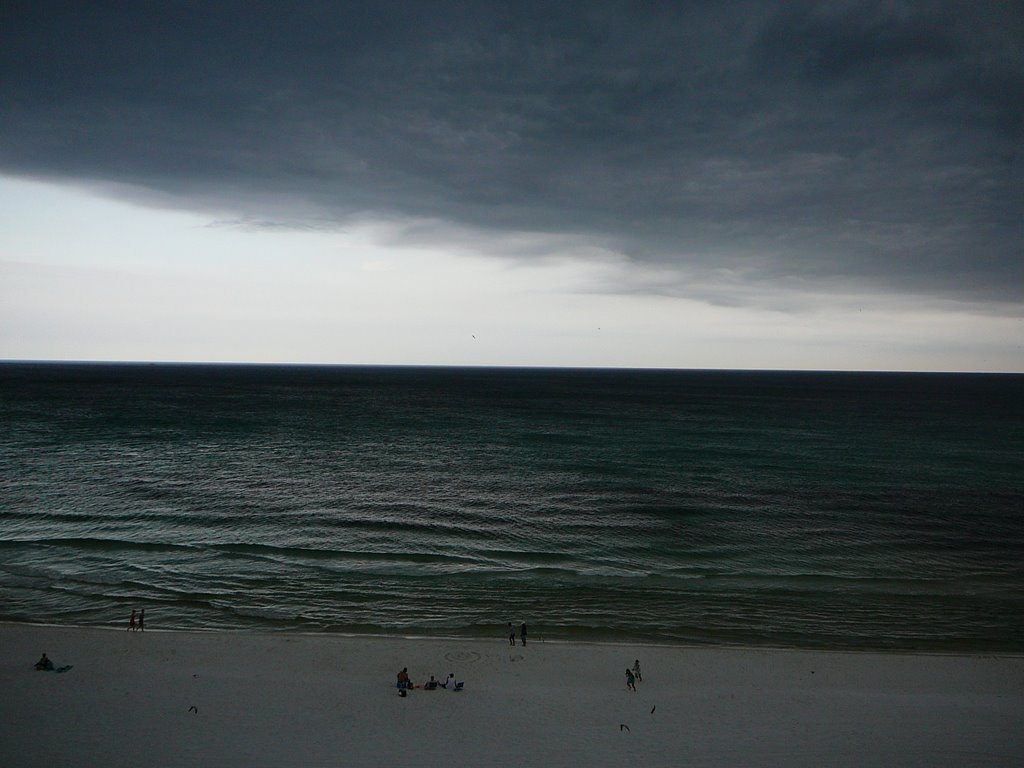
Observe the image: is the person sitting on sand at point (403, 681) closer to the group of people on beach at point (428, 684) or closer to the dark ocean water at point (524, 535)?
the group of people on beach at point (428, 684)

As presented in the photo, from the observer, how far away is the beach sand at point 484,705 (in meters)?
19.3

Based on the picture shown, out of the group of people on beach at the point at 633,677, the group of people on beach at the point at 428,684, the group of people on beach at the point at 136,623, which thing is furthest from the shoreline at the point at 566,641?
the group of people on beach at the point at 428,684

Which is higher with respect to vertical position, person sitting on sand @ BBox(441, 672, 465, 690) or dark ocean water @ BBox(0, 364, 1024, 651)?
dark ocean water @ BBox(0, 364, 1024, 651)

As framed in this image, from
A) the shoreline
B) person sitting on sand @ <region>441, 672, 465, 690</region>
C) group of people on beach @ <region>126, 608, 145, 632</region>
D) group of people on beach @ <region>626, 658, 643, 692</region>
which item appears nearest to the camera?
person sitting on sand @ <region>441, 672, 465, 690</region>

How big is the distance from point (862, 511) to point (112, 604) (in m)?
52.9

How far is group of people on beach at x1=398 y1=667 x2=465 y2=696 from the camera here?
22422 mm

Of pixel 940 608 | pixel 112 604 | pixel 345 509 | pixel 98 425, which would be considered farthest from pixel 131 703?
pixel 98 425

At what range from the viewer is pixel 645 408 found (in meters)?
140

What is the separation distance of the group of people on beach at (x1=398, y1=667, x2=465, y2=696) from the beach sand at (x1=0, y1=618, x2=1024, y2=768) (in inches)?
10.1

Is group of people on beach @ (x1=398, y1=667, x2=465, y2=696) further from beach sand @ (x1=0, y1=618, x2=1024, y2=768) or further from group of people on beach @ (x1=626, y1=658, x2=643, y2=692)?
group of people on beach @ (x1=626, y1=658, x2=643, y2=692)

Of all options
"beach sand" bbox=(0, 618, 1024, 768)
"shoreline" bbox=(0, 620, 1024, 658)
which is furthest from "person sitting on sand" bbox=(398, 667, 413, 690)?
"shoreline" bbox=(0, 620, 1024, 658)

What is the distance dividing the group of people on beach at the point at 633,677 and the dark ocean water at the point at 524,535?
11.9ft

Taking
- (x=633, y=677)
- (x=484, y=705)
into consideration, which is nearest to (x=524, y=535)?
(x=633, y=677)

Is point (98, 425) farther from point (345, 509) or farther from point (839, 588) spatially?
point (839, 588)
